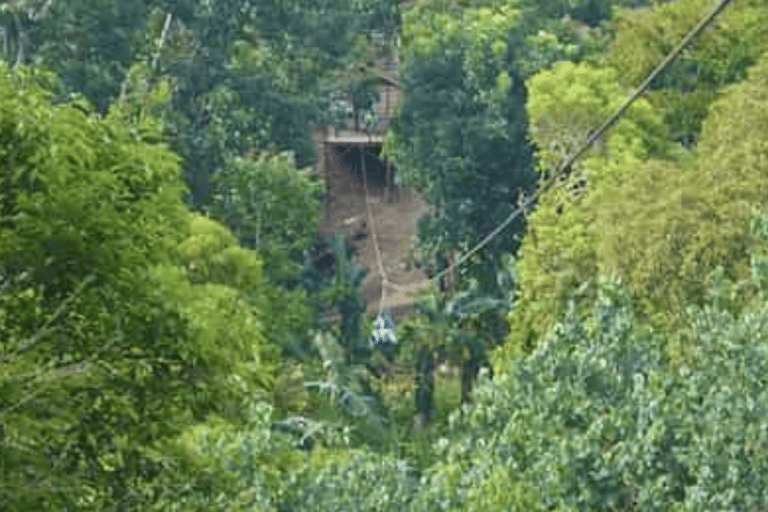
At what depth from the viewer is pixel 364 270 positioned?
3088 centimetres

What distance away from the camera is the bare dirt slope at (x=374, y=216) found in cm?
3866

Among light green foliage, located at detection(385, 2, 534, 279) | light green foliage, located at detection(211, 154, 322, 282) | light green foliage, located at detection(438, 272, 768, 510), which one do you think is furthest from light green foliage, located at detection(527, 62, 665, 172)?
light green foliage, located at detection(438, 272, 768, 510)

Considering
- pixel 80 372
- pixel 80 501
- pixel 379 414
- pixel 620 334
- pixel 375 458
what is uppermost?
pixel 80 372

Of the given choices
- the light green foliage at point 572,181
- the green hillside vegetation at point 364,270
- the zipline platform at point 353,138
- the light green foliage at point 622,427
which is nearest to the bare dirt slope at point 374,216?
the zipline platform at point 353,138

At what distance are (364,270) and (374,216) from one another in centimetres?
1078

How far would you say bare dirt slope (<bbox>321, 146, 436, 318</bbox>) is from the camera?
38656 mm

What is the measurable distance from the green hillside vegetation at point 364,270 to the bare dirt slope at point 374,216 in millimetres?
1685

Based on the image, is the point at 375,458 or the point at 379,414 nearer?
the point at 375,458

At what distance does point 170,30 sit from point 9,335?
24.3 meters

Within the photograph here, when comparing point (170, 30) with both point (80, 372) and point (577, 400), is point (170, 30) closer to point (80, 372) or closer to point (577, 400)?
point (577, 400)

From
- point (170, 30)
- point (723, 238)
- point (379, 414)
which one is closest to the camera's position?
point (723, 238)

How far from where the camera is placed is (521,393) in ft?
44.3

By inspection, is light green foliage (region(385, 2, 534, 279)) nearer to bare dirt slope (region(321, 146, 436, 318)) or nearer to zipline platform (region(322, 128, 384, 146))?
Answer: bare dirt slope (region(321, 146, 436, 318))

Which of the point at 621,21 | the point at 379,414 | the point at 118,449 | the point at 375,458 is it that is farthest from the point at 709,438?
the point at 621,21
